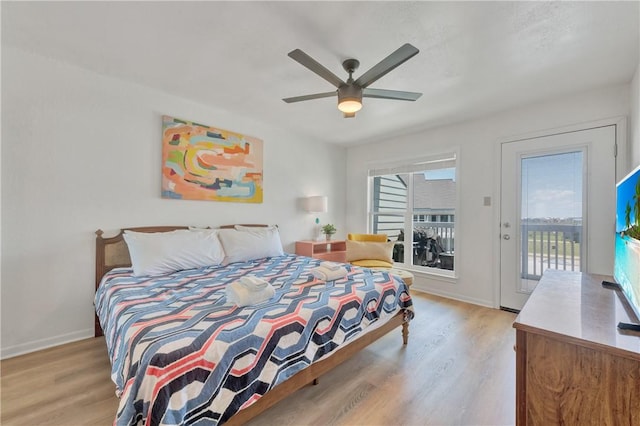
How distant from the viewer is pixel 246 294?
1.59 meters

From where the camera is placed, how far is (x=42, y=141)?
2285mm

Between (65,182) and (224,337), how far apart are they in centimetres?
235

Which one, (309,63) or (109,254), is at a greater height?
(309,63)

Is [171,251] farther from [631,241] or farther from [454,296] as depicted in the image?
[454,296]

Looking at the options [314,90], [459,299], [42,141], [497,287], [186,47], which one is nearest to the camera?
[186,47]

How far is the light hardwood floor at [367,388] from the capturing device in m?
1.54

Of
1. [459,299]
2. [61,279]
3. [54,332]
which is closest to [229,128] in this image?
[61,279]

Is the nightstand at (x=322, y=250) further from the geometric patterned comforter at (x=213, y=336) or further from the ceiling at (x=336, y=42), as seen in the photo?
the ceiling at (x=336, y=42)

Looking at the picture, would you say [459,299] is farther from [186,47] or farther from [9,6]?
[9,6]

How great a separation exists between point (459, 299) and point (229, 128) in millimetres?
3842

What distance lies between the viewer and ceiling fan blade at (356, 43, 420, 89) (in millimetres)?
1620

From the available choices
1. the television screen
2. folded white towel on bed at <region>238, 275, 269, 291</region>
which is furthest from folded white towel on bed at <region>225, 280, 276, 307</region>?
the television screen

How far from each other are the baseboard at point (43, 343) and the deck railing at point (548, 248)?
4.69 m

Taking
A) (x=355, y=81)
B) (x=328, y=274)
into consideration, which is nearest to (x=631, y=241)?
(x=328, y=274)
